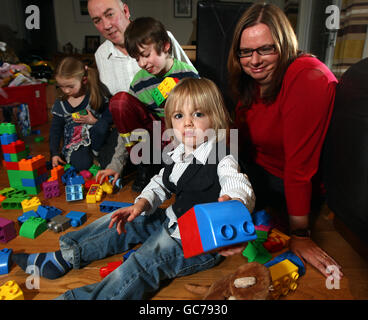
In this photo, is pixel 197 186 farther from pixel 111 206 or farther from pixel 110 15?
pixel 110 15

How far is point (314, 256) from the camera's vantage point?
834 mm

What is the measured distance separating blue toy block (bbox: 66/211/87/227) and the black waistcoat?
41 cm

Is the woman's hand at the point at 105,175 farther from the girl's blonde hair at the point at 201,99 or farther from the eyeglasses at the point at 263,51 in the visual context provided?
the eyeglasses at the point at 263,51

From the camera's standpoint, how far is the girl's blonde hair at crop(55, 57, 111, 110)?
1.45 meters

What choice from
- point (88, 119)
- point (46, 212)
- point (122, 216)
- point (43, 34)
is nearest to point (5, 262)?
point (46, 212)

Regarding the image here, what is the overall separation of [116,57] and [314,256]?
4.09ft

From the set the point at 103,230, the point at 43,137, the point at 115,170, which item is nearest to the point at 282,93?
the point at 103,230

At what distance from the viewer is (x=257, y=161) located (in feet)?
3.74

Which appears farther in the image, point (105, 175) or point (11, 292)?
point (105, 175)

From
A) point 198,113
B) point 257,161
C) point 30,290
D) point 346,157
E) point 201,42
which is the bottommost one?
point 30,290

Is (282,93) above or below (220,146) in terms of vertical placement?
above

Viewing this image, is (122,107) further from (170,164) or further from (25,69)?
(25,69)

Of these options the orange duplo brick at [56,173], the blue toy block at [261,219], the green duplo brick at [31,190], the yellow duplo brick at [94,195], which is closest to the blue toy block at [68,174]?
the orange duplo brick at [56,173]
